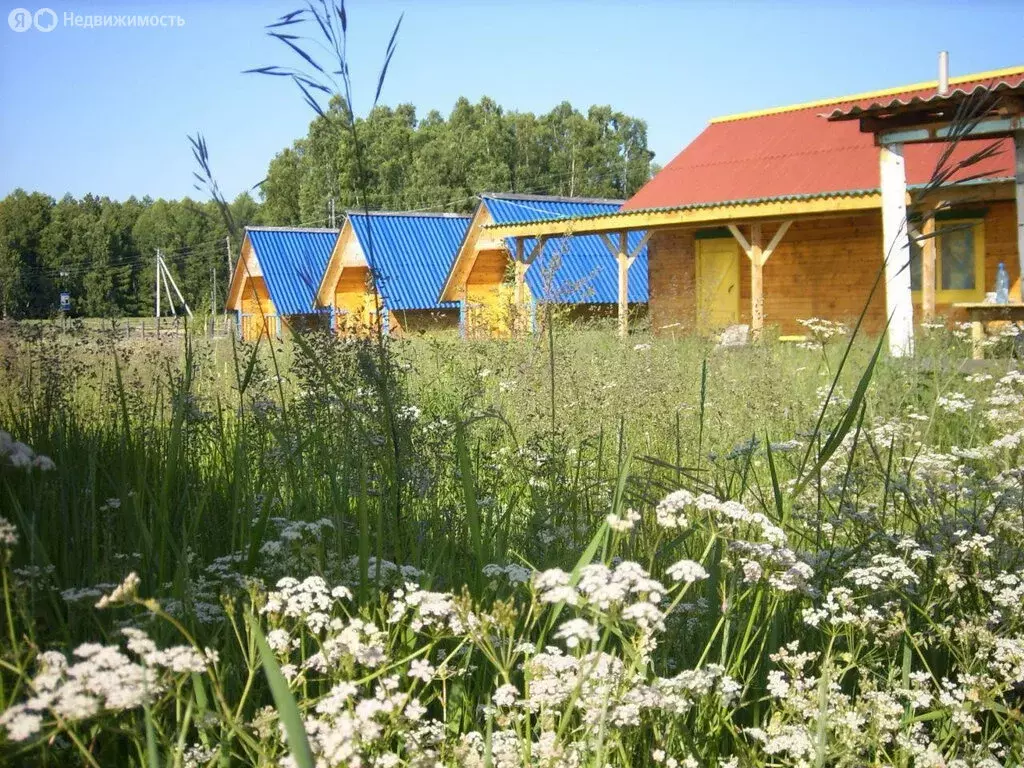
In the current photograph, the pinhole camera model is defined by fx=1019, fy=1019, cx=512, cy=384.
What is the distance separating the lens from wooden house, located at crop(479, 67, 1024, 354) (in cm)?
1619

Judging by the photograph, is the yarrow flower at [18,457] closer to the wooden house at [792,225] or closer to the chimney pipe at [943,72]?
the chimney pipe at [943,72]

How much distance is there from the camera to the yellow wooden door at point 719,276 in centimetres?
2030

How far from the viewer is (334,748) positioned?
3.76ft

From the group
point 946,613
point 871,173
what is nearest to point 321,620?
→ point 946,613

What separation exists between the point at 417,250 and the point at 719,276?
10790 millimetres

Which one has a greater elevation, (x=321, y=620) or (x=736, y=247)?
(x=736, y=247)

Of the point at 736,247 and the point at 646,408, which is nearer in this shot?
the point at 646,408

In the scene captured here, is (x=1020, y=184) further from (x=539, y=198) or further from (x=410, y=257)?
(x=410, y=257)

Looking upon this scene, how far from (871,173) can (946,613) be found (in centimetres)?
1609

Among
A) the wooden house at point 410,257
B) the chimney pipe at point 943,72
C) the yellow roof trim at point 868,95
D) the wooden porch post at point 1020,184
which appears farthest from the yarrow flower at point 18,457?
the wooden house at point 410,257

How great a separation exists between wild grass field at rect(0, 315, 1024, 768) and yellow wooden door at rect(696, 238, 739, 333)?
53.4 feet

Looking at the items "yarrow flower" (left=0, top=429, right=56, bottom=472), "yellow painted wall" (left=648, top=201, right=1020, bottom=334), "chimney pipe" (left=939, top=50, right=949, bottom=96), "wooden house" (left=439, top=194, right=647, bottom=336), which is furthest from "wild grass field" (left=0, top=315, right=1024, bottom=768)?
"wooden house" (left=439, top=194, right=647, bottom=336)

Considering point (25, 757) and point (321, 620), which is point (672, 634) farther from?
point (25, 757)

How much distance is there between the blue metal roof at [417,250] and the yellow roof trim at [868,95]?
28.6ft
